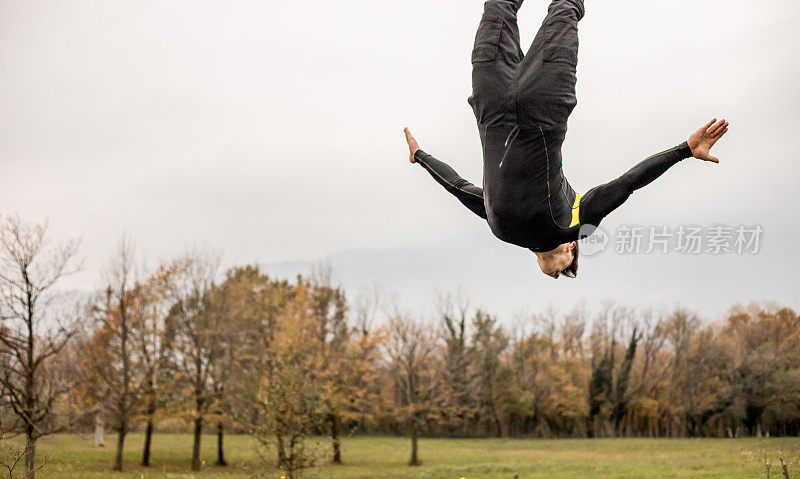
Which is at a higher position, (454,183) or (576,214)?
(454,183)

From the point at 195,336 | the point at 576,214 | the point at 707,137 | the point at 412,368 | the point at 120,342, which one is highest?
the point at 707,137

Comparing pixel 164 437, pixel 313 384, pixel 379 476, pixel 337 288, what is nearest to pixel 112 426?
pixel 164 437

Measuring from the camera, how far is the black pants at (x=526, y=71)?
6.63ft

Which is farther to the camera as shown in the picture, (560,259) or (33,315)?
(33,315)

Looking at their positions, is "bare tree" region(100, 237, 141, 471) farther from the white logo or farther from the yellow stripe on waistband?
the yellow stripe on waistband

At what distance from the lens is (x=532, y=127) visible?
2027mm

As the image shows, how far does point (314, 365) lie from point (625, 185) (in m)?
17.2

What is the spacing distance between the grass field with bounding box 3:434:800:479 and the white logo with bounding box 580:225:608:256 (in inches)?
280

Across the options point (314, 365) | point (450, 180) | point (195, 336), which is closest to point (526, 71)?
point (450, 180)

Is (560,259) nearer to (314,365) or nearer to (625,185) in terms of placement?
(625,185)

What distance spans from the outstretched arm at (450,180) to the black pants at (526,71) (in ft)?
1.42

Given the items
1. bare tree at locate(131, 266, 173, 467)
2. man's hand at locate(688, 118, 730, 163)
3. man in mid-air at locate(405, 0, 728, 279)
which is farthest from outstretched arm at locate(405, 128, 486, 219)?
bare tree at locate(131, 266, 173, 467)

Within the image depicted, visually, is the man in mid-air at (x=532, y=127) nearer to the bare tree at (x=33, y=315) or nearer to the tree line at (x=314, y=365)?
the tree line at (x=314, y=365)

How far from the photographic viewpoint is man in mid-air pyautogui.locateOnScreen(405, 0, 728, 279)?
6.66ft
